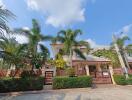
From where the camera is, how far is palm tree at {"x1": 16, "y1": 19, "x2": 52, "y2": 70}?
2659 centimetres

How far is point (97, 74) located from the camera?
93.5 ft

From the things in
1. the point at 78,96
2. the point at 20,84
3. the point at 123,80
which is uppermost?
the point at 123,80

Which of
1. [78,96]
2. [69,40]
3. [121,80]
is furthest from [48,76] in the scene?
[78,96]

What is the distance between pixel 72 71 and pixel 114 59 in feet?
43.2

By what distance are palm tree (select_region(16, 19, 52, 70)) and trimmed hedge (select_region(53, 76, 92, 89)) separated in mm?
5858

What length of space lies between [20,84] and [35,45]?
7214mm

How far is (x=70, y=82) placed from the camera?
22109 mm

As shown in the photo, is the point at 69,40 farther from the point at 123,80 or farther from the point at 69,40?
the point at 123,80

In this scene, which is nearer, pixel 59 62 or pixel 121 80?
pixel 121 80

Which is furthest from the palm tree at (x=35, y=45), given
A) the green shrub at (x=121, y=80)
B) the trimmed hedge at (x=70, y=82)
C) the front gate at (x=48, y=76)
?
the green shrub at (x=121, y=80)

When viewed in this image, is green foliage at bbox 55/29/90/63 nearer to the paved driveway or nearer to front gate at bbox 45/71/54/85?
front gate at bbox 45/71/54/85

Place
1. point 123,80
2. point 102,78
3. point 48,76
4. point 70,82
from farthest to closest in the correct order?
point 48,76
point 102,78
point 123,80
point 70,82

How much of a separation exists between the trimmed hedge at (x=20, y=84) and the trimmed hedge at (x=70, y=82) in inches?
67.7

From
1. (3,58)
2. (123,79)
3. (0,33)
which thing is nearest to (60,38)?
(123,79)
